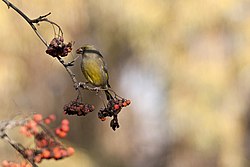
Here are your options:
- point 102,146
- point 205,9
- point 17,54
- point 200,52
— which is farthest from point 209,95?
point 17,54

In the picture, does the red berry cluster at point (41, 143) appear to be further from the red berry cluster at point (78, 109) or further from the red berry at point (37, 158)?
the red berry cluster at point (78, 109)

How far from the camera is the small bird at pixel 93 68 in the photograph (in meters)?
2.08

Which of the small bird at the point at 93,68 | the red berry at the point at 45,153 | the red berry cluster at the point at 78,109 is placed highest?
the small bird at the point at 93,68

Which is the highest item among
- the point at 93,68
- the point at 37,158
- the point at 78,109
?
the point at 93,68

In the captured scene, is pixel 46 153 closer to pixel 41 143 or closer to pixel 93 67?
pixel 41 143

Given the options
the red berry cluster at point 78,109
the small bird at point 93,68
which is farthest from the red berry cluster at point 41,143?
the small bird at point 93,68

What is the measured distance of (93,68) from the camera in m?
2.10

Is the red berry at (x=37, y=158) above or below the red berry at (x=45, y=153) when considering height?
below

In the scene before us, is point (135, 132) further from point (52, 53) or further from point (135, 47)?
point (52, 53)

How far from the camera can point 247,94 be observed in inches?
219

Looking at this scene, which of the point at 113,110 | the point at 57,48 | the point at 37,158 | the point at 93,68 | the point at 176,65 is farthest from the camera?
the point at 176,65

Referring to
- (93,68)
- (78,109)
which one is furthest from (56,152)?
(93,68)

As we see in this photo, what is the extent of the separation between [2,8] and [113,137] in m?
2.12

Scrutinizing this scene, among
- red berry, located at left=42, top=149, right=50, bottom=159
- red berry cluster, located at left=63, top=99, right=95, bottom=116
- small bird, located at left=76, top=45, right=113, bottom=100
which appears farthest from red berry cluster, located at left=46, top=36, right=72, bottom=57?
small bird, located at left=76, top=45, right=113, bottom=100
